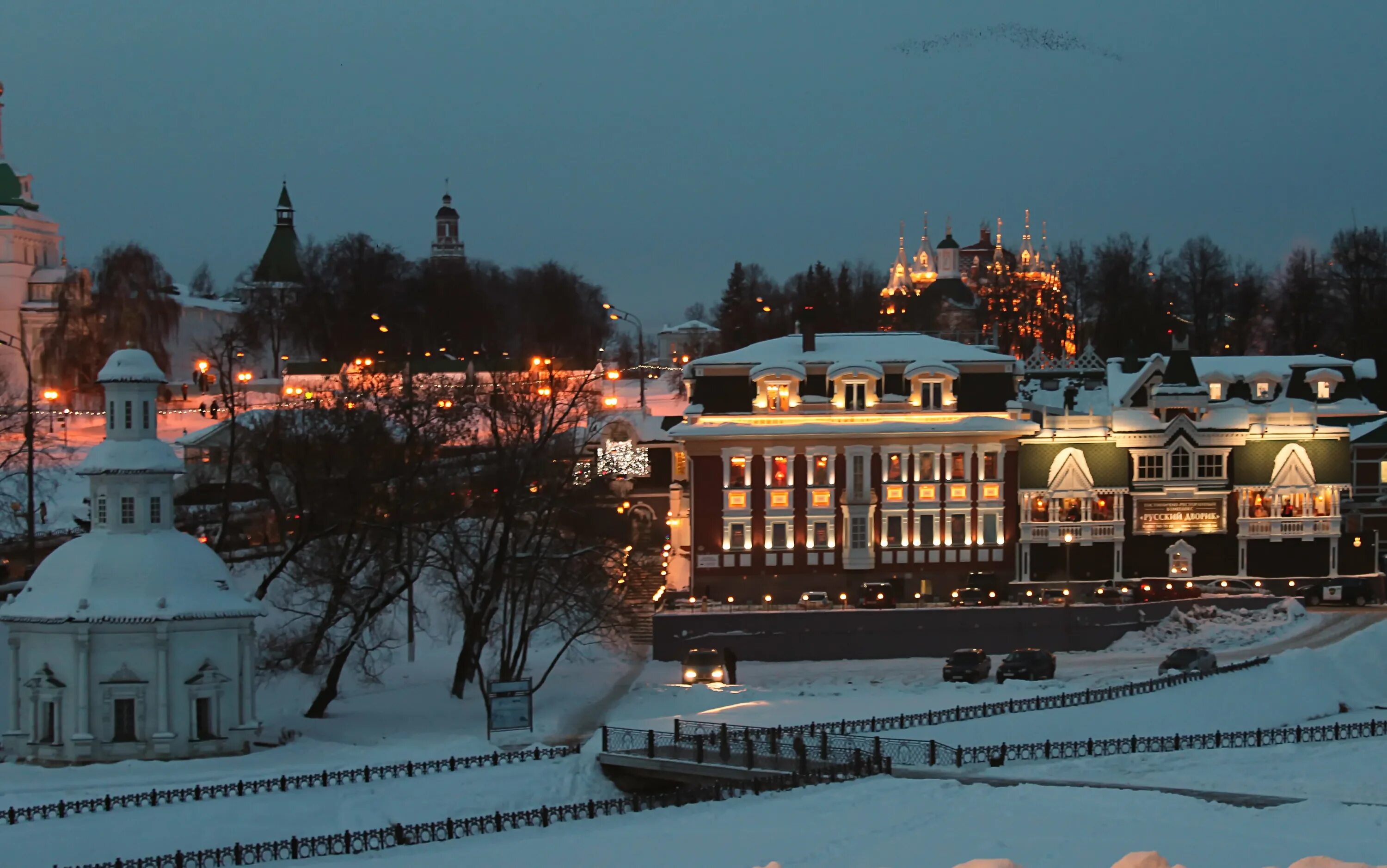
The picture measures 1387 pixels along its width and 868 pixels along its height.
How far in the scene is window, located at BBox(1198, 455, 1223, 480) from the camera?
226ft

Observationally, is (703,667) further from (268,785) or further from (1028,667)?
(268,785)

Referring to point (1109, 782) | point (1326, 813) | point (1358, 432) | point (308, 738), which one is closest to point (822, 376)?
point (1358, 432)

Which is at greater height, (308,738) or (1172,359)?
(1172,359)

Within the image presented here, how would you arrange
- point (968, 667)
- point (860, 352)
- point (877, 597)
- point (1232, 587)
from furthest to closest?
point (860, 352) → point (1232, 587) → point (877, 597) → point (968, 667)

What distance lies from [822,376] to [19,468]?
30958 mm

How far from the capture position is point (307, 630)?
2116 inches

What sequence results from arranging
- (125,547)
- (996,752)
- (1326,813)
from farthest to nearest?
(125,547)
(996,752)
(1326,813)

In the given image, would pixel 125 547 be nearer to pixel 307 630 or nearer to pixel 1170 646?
pixel 307 630

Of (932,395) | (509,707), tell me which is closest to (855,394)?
(932,395)

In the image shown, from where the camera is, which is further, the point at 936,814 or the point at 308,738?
the point at 308,738

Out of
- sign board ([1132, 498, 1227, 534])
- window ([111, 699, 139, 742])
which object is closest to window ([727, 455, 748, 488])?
sign board ([1132, 498, 1227, 534])

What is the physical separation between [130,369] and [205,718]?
8.13 m

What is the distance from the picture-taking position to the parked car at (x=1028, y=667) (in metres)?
54.6

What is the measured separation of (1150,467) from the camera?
68.9 meters
